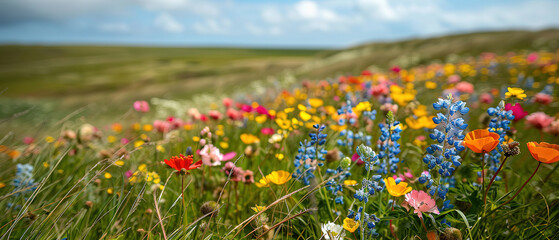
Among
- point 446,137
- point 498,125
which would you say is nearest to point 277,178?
point 446,137

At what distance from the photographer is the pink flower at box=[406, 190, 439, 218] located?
1.07 m

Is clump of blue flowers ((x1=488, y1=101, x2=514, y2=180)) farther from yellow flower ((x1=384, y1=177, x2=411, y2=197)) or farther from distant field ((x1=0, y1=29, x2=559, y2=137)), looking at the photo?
distant field ((x1=0, y1=29, x2=559, y2=137))

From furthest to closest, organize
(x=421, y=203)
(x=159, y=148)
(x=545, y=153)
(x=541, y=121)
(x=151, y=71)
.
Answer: (x=151, y=71), (x=159, y=148), (x=541, y=121), (x=421, y=203), (x=545, y=153)

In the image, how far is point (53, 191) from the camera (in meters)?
1.97

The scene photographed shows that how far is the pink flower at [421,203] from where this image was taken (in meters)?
1.07

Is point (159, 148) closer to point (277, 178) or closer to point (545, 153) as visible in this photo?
point (277, 178)

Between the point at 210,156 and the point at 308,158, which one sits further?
the point at 210,156

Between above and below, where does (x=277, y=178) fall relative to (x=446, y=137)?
below

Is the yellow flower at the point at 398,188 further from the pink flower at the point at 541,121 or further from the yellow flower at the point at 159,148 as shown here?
the yellow flower at the point at 159,148

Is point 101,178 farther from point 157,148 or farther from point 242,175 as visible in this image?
point 242,175

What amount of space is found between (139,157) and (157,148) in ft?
1.45

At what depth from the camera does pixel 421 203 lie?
3.60 feet

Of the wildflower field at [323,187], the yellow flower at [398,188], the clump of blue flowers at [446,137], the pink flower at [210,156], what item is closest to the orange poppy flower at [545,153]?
the wildflower field at [323,187]

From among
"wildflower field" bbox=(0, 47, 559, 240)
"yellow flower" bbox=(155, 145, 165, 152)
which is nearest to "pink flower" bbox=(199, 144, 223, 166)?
"wildflower field" bbox=(0, 47, 559, 240)
